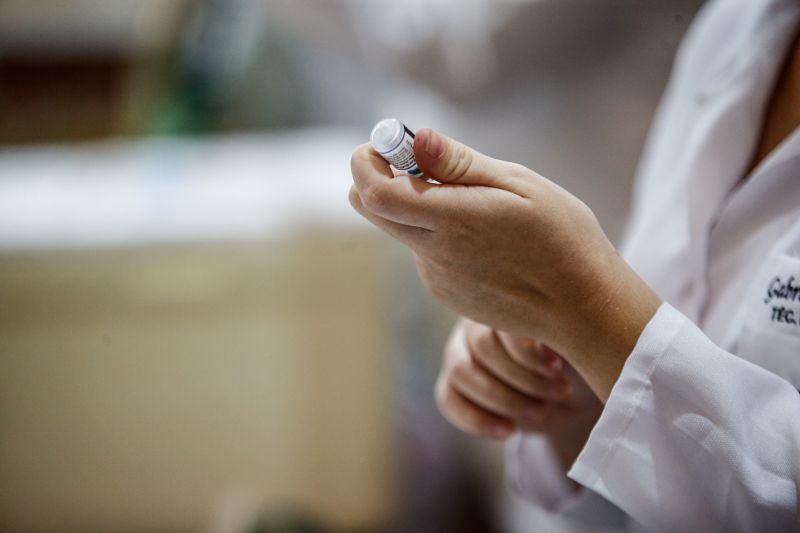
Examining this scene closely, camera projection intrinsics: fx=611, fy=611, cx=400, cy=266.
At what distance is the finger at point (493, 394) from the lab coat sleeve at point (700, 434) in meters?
0.11

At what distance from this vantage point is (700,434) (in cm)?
35

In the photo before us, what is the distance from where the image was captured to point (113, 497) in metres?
1.09

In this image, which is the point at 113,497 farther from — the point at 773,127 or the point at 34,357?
the point at 773,127

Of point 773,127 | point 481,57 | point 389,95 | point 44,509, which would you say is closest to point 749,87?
point 773,127

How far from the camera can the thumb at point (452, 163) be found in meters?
0.31

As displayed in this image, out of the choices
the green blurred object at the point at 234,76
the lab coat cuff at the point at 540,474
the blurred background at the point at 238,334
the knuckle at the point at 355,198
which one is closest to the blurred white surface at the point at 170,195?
the blurred background at the point at 238,334

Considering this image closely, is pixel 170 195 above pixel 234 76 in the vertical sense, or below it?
below

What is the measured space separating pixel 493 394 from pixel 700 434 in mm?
161

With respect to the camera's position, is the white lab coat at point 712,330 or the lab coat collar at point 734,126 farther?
the lab coat collar at point 734,126

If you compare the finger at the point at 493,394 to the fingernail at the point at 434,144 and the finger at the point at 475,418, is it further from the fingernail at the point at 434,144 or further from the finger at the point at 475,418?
the fingernail at the point at 434,144

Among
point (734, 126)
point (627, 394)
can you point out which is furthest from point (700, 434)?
point (734, 126)

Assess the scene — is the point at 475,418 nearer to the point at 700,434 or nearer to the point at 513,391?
the point at 513,391

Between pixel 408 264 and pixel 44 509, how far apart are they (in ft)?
2.62

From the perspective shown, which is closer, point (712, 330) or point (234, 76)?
point (712, 330)
